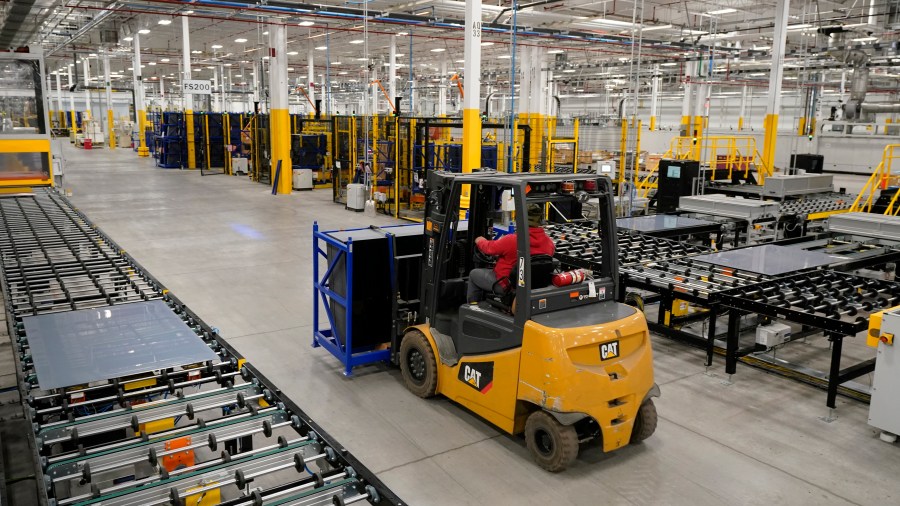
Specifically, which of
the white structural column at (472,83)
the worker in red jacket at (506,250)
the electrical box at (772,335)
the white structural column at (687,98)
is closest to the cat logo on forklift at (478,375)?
the worker in red jacket at (506,250)

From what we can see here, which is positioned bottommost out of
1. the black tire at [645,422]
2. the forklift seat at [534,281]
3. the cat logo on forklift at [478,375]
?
the black tire at [645,422]

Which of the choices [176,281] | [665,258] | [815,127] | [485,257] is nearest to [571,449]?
[485,257]

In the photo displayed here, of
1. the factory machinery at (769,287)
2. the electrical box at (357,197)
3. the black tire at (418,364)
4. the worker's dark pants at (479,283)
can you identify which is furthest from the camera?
the electrical box at (357,197)

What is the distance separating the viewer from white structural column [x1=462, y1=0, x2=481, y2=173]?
12.4 m

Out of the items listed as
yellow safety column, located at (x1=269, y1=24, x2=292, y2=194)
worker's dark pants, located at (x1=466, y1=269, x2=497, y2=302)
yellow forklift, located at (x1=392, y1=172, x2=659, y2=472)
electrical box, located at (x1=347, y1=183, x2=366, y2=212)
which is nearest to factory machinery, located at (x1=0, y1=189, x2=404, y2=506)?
yellow forklift, located at (x1=392, y1=172, x2=659, y2=472)

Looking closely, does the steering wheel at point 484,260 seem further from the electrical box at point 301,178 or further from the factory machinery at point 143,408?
the electrical box at point 301,178

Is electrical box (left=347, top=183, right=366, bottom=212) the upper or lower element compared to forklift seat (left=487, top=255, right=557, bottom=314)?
lower

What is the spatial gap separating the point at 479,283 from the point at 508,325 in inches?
20.1

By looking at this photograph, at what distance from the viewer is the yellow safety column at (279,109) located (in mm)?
20703

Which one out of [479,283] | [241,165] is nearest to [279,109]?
[241,165]

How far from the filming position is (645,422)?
201 inches

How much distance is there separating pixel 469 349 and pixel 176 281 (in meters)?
6.51

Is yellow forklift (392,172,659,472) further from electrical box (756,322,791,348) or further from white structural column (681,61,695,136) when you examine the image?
white structural column (681,61,695,136)

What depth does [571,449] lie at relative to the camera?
15.2ft
